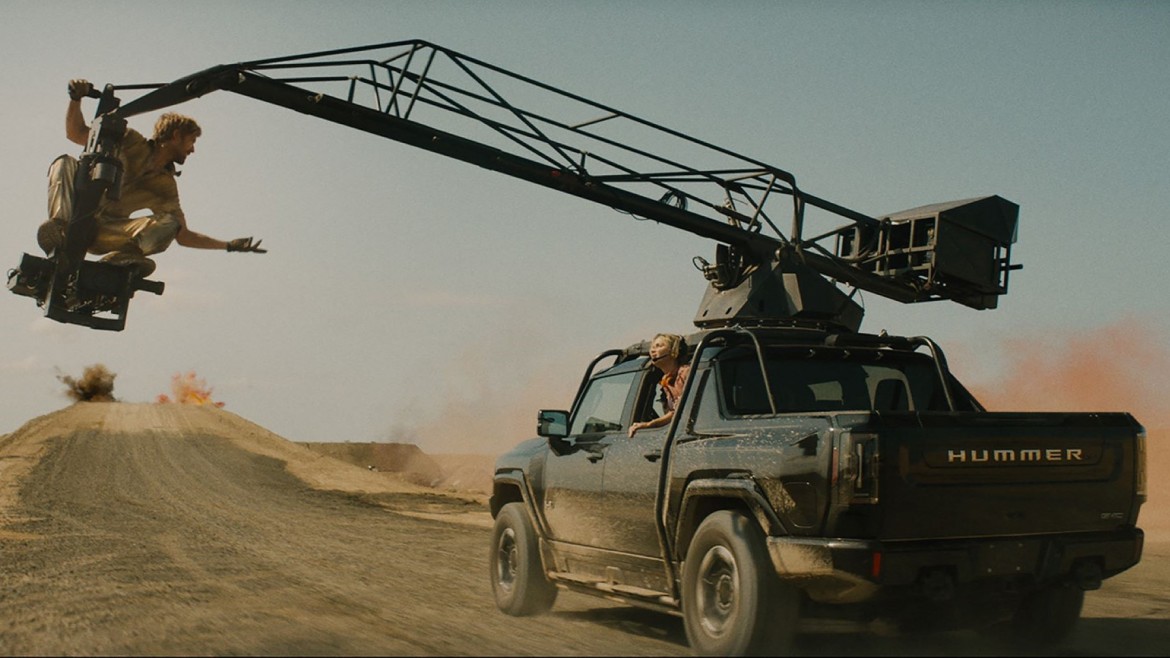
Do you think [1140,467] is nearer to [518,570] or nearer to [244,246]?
[518,570]

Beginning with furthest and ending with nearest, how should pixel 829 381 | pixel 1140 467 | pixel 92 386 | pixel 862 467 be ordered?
pixel 92 386, pixel 829 381, pixel 1140 467, pixel 862 467

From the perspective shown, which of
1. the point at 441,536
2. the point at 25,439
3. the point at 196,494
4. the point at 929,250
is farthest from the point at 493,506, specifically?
the point at 25,439

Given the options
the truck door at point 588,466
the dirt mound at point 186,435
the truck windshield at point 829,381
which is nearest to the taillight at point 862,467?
the truck windshield at point 829,381

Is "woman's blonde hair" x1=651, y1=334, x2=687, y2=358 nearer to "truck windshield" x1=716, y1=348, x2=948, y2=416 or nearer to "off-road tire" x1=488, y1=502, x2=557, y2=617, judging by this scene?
"truck windshield" x1=716, y1=348, x2=948, y2=416

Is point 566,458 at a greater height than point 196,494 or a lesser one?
greater

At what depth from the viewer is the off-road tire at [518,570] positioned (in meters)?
8.73

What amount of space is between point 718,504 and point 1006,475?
160 centimetres

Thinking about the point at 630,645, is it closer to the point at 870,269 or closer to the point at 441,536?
the point at 441,536

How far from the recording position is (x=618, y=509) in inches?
300

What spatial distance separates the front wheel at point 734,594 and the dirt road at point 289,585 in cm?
61

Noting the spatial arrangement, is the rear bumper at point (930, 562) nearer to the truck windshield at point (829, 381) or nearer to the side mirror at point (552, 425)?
the truck windshield at point (829, 381)

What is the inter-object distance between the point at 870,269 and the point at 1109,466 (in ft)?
35.1

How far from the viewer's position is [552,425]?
8680mm

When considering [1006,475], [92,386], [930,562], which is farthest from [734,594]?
[92,386]
